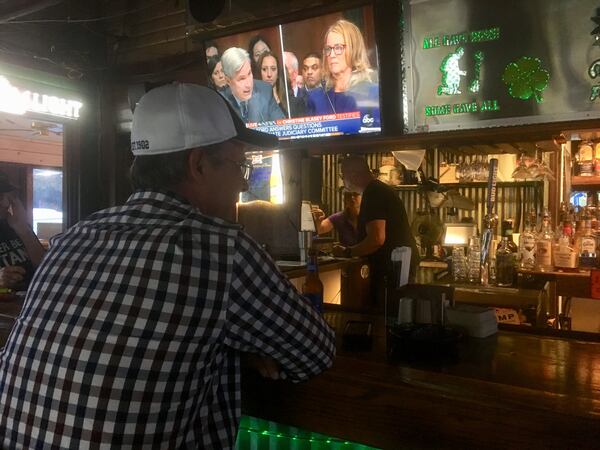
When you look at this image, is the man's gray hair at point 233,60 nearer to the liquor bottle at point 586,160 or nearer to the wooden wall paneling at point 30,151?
the liquor bottle at point 586,160

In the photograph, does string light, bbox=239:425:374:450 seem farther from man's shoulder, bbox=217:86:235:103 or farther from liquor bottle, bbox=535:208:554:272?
liquor bottle, bbox=535:208:554:272

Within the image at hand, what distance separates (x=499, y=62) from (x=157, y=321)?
1.91 meters

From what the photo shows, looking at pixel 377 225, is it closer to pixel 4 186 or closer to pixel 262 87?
pixel 262 87

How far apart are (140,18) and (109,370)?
3822mm

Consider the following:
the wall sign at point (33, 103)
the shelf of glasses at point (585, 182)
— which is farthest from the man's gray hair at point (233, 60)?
the shelf of glasses at point (585, 182)

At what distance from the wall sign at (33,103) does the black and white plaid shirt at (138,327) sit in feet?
10.8

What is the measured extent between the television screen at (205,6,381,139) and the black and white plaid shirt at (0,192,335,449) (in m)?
1.63

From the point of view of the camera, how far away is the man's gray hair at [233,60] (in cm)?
304

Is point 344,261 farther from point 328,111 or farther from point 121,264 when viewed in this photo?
point 121,264

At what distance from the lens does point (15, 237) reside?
351 cm

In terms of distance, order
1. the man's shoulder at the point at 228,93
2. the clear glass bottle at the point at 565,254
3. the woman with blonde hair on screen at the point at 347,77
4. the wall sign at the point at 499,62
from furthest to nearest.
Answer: the clear glass bottle at the point at 565,254
the man's shoulder at the point at 228,93
the woman with blonde hair on screen at the point at 347,77
the wall sign at the point at 499,62

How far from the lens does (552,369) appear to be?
5.29 feet

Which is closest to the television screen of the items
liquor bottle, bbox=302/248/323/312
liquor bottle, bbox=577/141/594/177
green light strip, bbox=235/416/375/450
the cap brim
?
liquor bottle, bbox=302/248/323/312

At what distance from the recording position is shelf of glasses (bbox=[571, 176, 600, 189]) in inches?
198
